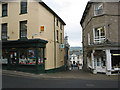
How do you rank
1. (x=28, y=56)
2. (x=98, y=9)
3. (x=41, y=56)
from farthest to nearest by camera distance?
(x=98, y=9) < (x=41, y=56) < (x=28, y=56)

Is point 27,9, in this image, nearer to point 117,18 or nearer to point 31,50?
point 31,50

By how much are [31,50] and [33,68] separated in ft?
6.84

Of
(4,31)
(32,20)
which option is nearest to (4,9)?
(4,31)

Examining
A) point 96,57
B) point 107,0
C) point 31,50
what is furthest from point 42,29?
point 107,0

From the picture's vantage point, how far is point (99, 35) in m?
12.4

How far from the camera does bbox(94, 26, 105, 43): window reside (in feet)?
39.7

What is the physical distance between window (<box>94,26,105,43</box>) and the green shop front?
6.63 meters

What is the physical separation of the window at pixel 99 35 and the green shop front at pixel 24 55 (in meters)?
6.63

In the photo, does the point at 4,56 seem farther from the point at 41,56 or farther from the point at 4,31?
the point at 41,56

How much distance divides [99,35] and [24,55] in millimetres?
9486

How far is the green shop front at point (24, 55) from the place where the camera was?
11.3m

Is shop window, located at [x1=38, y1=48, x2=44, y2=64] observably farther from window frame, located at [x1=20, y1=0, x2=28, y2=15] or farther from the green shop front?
window frame, located at [x1=20, y1=0, x2=28, y2=15]

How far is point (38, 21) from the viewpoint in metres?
11.9

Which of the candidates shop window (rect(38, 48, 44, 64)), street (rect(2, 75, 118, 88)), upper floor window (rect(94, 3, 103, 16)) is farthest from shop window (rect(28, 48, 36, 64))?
upper floor window (rect(94, 3, 103, 16))
